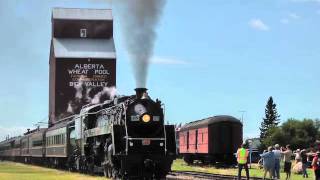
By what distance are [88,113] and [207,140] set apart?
1617cm

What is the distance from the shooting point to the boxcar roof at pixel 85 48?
97.5m

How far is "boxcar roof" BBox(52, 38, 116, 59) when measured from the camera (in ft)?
320

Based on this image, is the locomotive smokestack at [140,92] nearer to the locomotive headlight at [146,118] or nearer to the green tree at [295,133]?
the locomotive headlight at [146,118]

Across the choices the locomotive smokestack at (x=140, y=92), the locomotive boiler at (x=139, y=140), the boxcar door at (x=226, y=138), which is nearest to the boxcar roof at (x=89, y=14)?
the boxcar door at (x=226, y=138)

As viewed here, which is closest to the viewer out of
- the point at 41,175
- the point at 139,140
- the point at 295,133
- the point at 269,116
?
the point at 139,140

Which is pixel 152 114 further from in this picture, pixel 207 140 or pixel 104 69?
pixel 104 69

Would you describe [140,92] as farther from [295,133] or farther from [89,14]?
[295,133]

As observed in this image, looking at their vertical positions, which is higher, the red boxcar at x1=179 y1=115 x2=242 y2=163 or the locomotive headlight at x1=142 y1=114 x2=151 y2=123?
the locomotive headlight at x1=142 y1=114 x2=151 y2=123

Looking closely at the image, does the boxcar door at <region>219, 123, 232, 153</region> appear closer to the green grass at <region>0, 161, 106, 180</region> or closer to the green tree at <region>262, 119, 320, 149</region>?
the green grass at <region>0, 161, 106, 180</region>

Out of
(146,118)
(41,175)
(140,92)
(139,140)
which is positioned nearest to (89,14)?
(41,175)

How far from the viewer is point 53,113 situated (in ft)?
320

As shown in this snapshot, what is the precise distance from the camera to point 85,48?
99812 millimetres

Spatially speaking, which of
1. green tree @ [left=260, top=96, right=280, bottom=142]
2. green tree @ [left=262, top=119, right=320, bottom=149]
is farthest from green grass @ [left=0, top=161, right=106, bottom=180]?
green tree @ [left=260, top=96, right=280, bottom=142]

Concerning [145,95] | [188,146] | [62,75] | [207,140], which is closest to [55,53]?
[62,75]
